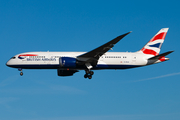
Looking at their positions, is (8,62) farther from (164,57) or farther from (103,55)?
(164,57)

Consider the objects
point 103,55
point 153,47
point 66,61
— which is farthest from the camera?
point 153,47

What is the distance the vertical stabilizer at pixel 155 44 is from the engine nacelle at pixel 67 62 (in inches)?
481

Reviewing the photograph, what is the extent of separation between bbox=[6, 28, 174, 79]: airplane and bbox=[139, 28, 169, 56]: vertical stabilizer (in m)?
0.64

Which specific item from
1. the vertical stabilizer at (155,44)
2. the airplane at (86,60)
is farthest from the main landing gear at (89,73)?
the vertical stabilizer at (155,44)

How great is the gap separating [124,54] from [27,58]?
48.9ft

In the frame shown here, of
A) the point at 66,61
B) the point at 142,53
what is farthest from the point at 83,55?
the point at 142,53

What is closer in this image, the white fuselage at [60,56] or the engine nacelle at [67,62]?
the engine nacelle at [67,62]

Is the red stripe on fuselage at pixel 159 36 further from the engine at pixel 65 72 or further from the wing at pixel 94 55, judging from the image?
the engine at pixel 65 72

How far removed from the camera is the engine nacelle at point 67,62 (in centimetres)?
4684

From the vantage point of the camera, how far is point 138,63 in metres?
51.2

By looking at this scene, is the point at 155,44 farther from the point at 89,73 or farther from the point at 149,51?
the point at 89,73

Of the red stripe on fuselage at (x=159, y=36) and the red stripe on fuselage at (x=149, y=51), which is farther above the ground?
the red stripe on fuselage at (x=159, y=36)

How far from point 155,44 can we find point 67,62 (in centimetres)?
1598

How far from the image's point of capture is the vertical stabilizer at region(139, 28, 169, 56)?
53094mm
